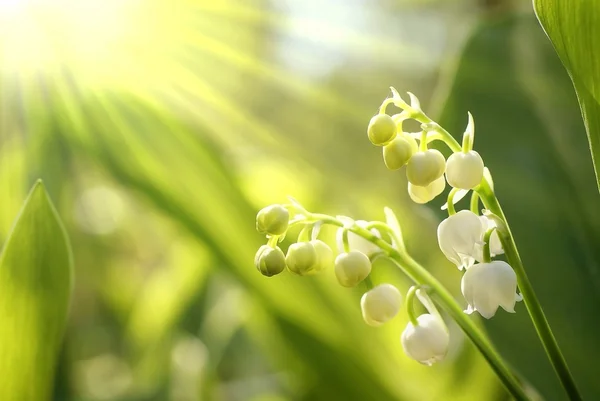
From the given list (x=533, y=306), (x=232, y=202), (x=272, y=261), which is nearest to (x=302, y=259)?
(x=272, y=261)

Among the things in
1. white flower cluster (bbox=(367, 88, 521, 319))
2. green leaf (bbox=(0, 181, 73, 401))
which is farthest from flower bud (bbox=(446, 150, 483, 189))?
green leaf (bbox=(0, 181, 73, 401))

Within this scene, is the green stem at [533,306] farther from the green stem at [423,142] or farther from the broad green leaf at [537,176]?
the broad green leaf at [537,176]

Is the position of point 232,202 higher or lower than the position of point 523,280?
higher

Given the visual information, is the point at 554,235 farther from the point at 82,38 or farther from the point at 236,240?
→ the point at 82,38

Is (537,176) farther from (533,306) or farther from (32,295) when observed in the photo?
(32,295)

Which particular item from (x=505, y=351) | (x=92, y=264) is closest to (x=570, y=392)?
(x=505, y=351)

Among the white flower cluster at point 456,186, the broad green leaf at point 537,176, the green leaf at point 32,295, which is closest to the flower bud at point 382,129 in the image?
the white flower cluster at point 456,186
